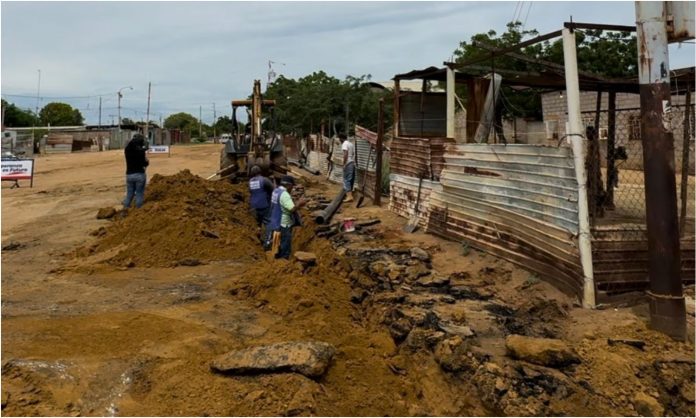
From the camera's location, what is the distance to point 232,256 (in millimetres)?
8109

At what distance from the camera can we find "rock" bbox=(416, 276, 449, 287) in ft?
20.8

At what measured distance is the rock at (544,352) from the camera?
3934 mm

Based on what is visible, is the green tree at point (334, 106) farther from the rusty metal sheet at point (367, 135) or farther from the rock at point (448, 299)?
the rock at point (448, 299)

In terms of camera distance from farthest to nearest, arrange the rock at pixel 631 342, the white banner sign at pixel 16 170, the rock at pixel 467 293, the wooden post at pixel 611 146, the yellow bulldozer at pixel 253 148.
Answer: the white banner sign at pixel 16 170, the yellow bulldozer at pixel 253 148, the wooden post at pixel 611 146, the rock at pixel 467 293, the rock at pixel 631 342

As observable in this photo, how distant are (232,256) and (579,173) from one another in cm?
535

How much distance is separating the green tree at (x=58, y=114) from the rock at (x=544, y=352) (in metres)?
90.9

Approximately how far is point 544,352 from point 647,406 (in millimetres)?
757

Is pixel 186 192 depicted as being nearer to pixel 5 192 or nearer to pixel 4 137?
pixel 5 192

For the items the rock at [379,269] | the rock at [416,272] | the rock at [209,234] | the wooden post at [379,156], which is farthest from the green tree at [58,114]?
the rock at [416,272]

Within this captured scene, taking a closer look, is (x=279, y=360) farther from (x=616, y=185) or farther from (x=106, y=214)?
(x=106, y=214)

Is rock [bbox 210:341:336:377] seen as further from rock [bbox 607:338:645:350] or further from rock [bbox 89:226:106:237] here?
rock [bbox 89:226:106:237]

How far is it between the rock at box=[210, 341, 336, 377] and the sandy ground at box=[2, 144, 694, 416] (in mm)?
71

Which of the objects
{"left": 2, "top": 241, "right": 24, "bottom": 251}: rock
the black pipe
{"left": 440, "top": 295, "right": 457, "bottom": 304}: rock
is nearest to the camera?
{"left": 440, "top": 295, "right": 457, "bottom": 304}: rock

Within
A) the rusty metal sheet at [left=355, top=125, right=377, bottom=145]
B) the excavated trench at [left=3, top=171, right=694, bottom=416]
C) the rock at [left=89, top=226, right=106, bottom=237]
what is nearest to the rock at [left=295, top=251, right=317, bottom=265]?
the excavated trench at [left=3, top=171, right=694, bottom=416]
